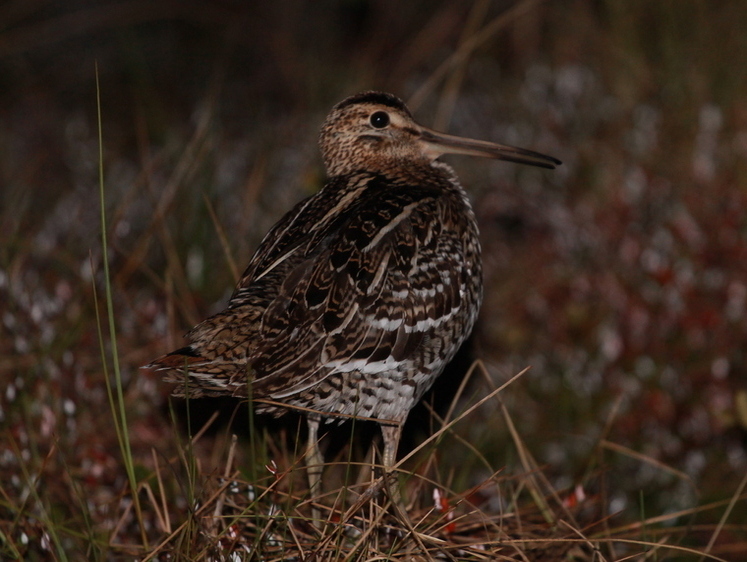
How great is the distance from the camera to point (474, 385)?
240 inches

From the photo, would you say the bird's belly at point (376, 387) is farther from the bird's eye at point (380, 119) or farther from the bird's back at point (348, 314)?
the bird's eye at point (380, 119)

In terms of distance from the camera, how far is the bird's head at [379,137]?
4434 millimetres

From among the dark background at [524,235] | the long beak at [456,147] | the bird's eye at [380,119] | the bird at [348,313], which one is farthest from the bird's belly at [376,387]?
the bird's eye at [380,119]

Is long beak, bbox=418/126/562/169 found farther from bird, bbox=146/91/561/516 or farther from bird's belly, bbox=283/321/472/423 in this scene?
bird's belly, bbox=283/321/472/423

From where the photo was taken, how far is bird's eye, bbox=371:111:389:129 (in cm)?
444

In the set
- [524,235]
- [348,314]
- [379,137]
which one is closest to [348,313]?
[348,314]

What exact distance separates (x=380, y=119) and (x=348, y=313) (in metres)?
1.17

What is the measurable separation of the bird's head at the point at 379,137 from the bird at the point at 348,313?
0.25 meters

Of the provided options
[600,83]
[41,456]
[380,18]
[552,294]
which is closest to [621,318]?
[552,294]

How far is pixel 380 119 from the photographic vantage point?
4.46m

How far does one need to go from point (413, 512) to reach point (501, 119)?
4660mm

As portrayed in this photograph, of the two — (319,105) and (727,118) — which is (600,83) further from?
(319,105)

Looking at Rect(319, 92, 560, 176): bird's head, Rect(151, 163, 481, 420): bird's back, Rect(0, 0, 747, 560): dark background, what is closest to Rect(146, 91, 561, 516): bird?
Rect(151, 163, 481, 420): bird's back

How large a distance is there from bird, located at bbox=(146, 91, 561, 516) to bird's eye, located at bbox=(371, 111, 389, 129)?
34cm
